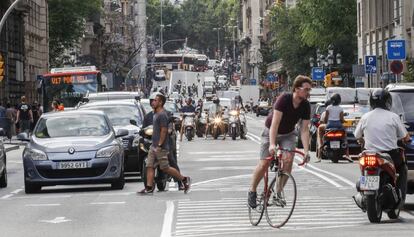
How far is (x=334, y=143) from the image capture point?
1366 inches

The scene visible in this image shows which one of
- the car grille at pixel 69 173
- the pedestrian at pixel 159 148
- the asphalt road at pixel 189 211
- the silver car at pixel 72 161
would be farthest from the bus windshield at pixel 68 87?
the pedestrian at pixel 159 148

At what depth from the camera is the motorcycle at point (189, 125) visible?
55.3 m

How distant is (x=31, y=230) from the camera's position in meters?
16.9

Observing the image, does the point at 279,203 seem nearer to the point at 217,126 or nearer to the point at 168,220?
the point at 168,220

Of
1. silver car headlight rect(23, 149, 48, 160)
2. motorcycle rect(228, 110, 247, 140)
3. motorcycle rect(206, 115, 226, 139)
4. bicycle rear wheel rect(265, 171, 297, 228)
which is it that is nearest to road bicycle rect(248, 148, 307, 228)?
bicycle rear wheel rect(265, 171, 297, 228)

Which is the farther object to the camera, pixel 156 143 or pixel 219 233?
pixel 156 143

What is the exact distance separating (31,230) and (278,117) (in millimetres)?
3410

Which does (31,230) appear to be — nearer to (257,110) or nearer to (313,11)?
(313,11)

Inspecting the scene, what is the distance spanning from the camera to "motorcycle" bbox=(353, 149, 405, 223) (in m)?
16.4

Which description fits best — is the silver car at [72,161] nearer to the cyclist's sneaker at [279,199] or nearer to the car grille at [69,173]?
the car grille at [69,173]

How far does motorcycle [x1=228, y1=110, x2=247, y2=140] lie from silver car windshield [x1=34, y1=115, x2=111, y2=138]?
29.7m

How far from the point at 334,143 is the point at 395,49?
703cm

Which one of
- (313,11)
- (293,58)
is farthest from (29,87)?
(293,58)

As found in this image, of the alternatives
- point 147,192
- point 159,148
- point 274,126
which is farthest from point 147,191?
point 274,126
